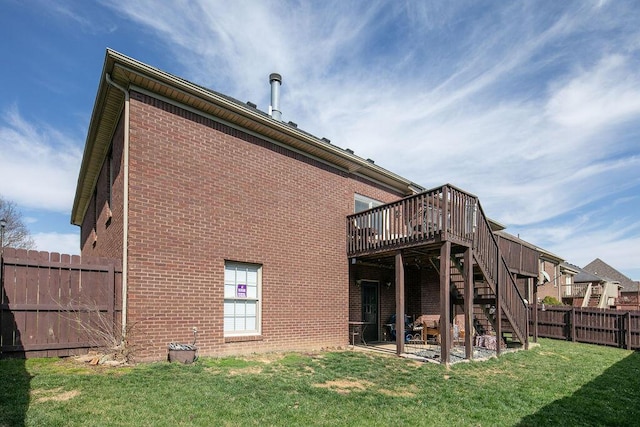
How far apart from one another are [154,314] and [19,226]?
127ft

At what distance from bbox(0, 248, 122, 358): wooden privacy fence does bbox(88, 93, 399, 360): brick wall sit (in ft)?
2.06

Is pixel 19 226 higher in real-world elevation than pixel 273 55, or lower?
lower

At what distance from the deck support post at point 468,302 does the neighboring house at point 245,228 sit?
40 mm

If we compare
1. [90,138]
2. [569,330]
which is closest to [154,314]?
[90,138]

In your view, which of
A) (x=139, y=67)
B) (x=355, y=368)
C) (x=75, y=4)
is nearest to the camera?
(x=139, y=67)

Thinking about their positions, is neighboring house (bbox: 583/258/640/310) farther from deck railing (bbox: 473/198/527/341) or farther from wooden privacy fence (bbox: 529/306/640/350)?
deck railing (bbox: 473/198/527/341)

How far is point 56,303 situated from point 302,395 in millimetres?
5047

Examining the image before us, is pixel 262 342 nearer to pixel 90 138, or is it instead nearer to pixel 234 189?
pixel 234 189

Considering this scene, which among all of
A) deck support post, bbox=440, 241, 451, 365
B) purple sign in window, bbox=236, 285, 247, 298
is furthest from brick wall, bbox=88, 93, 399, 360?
deck support post, bbox=440, 241, 451, 365

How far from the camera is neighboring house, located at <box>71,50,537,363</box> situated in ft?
27.0

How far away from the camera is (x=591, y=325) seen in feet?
56.4

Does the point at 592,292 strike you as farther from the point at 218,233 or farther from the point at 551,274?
the point at 218,233

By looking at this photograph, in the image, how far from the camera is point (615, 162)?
19422 mm

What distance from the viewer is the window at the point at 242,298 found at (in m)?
9.54
